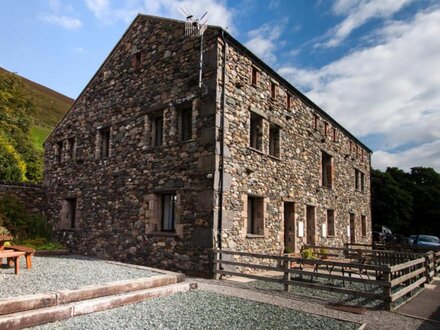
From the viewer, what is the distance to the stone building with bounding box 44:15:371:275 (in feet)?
32.3

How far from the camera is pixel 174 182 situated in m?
10.4

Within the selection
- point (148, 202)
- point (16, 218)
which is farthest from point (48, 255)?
point (148, 202)

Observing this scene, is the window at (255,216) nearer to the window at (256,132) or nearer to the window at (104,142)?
the window at (256,132)

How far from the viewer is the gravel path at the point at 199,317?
483cm

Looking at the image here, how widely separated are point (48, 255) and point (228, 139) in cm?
770

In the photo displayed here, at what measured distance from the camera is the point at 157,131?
11977 mm

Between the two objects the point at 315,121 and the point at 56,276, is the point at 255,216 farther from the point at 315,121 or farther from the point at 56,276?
the point at 315,121

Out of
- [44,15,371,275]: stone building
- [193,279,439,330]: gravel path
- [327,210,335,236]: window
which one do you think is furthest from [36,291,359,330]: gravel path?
[327,210,335,236]: window

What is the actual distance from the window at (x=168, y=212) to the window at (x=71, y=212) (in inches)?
221

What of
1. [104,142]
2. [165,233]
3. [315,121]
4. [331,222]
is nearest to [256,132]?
[165,233]

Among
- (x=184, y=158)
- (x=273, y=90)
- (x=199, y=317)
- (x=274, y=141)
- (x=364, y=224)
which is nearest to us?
(x=199, y=317)

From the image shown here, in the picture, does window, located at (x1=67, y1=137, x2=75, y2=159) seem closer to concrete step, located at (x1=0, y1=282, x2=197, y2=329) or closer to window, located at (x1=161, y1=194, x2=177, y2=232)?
window, located at (x1=161, y1=194, x2=177, y2=232)

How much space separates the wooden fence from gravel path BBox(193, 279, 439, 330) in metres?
0.31

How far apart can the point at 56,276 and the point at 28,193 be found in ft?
31.6
